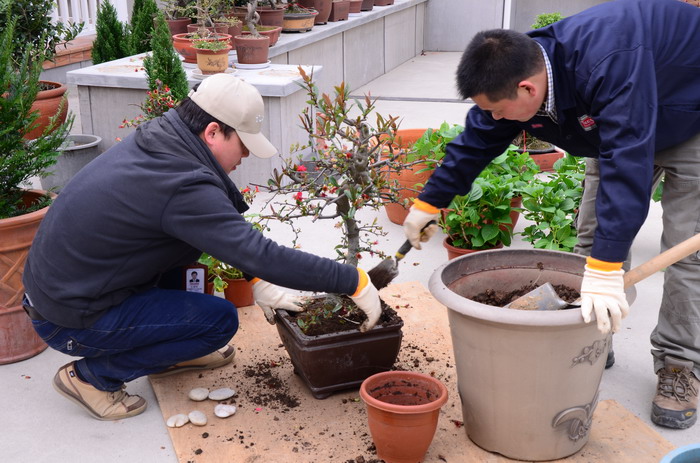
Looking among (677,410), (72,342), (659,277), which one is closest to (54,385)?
(72,342)

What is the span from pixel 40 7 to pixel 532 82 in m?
4.29

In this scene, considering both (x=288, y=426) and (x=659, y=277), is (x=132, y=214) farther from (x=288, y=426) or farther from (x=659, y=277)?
(x=659, y=277)

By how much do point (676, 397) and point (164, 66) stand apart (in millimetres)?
3277

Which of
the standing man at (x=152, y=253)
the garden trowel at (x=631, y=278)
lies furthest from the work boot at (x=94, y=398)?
the garden trowel at (x=631, y=278)

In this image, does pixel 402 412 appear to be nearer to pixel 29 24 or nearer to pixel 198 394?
pixel 198 394

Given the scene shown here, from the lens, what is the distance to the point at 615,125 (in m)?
2.15

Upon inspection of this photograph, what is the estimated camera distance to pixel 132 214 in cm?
238

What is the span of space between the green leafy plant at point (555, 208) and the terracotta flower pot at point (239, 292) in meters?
1.39

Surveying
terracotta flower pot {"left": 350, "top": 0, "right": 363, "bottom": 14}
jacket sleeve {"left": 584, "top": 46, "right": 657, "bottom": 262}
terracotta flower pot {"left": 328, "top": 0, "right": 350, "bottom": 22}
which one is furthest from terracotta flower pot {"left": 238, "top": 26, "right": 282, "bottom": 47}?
jacket sleeve {"left": 584, "top": 46, "right": 657, "bottom": 262}

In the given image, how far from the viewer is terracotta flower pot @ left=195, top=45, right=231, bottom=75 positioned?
16.6 ft

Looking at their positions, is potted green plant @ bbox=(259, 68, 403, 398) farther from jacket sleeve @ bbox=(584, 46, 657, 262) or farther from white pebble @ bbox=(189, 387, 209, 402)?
jacket sleeve @ bbox=(584, 46, 657, 262)

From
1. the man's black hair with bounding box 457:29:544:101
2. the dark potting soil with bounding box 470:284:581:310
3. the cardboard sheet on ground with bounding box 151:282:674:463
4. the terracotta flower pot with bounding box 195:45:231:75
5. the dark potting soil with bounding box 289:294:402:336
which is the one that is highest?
the man's black hair with bounding box 457:29:544:101

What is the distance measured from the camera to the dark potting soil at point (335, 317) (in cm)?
275

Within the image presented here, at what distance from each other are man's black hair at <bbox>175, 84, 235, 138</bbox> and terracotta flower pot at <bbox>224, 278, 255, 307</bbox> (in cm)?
111
